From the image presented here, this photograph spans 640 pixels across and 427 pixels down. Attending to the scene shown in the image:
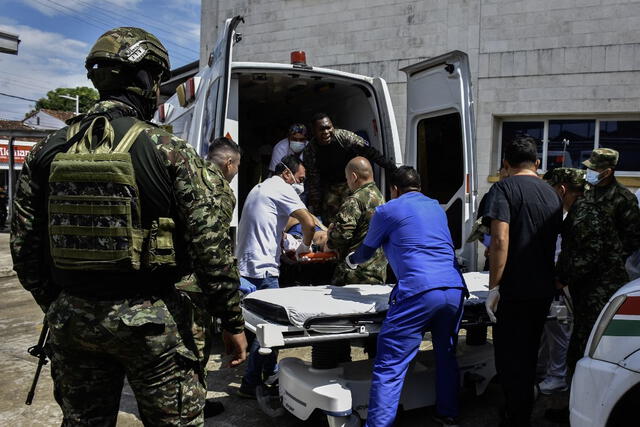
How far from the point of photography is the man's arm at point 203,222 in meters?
2.02

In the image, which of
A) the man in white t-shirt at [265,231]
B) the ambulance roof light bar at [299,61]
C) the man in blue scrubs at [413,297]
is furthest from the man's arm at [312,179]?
the man in blue scrubs at [413,297]

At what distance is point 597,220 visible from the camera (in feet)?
12.2

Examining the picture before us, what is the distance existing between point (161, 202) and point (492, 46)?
933 centimetres

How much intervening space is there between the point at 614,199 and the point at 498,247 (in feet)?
3.72

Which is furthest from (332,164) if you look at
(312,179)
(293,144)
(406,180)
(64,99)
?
(64,99)

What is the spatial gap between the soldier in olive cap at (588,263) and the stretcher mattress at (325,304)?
0.61 meters

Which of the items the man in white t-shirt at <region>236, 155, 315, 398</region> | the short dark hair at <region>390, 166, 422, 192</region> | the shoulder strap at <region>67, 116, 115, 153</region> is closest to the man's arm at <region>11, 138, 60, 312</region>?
the shoulder strap at <region>67, 116, 115, 153</region>

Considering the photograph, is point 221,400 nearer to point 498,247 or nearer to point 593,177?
point 498,247

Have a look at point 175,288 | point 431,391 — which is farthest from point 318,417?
point 175,288

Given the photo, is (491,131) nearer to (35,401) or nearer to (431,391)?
(431,391)

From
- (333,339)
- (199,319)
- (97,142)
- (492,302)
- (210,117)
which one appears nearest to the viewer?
(97,142)

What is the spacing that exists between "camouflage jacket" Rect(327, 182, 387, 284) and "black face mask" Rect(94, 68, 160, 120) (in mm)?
2042

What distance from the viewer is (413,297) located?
325cm

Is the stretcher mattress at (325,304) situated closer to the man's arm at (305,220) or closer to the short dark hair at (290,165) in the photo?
the man's arm at (305,220)
